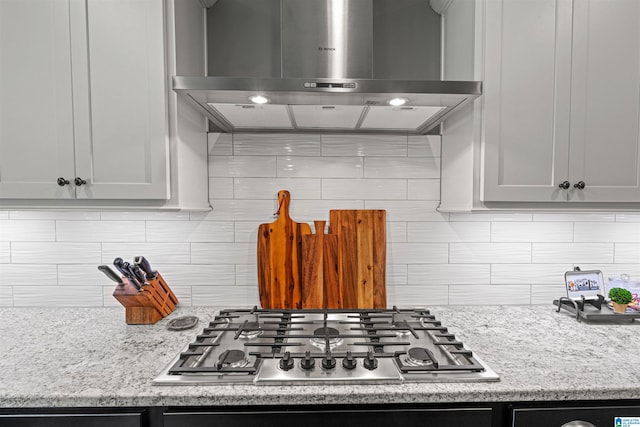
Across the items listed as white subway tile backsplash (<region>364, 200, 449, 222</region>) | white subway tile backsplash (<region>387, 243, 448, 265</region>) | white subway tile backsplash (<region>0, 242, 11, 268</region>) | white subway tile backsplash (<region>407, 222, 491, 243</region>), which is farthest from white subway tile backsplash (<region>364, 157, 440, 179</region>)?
white subway tile backsplash (<region>0, 242, 11, 268</region>)

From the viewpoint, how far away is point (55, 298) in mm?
1707

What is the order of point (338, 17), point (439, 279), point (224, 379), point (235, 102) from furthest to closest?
point (439, 279) → point (338, 17) → point (235, 102) → point (224, 379)

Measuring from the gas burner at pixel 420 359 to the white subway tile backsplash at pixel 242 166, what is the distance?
103 centimetres

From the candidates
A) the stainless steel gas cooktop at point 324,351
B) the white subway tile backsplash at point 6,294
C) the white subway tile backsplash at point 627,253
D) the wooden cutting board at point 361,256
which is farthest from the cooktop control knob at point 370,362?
the white subway tile backsplash at point 6,294

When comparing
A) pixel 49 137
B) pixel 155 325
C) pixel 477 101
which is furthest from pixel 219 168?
pixel 477 101

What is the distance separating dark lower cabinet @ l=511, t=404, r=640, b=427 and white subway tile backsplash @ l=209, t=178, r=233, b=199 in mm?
1429

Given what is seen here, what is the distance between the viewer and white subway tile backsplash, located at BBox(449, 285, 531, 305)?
5.77 feet

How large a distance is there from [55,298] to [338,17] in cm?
190

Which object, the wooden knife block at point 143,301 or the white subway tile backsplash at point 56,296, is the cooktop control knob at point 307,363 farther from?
the white subway tile backsplash at point 56,296

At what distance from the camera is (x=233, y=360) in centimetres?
114

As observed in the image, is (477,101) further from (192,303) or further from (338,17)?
(192,303)

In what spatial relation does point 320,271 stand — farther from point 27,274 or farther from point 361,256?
point 27,274

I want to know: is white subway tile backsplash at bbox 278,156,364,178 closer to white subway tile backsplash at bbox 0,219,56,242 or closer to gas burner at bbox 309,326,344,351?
gas burner at bbox 309,326,344,351

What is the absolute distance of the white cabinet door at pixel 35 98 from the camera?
1.27 m
